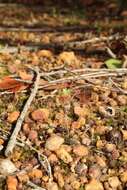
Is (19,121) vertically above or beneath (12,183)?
above

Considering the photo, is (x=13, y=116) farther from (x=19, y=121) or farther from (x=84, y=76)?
(x=84, y=76)

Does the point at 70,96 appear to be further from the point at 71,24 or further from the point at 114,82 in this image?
the point at 71,24

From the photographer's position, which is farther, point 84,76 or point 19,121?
point 84,76

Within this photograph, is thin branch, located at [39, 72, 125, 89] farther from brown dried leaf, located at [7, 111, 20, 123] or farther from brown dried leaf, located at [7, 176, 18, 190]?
brown dried leaf, located at [7, 176, 18, 190]

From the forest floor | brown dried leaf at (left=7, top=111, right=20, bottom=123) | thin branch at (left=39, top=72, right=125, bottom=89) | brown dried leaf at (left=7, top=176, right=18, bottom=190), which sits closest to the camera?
brown dried leaf at (left=7, top=176, right=18, bottom=190)

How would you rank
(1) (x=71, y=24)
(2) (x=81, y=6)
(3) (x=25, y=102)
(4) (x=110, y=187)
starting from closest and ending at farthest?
1. (4) (x=110, y=187)
2. (3) (x=25, y=102)
3. (1) (x=71, y=24)
4. (2) (x=81, y=6)

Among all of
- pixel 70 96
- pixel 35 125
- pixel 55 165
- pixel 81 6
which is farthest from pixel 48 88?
pixel 81 6

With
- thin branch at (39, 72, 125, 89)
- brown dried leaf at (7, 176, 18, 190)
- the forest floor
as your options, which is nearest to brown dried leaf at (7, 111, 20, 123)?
the forest floor

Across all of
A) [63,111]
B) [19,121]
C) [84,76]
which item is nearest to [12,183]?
[19,121]

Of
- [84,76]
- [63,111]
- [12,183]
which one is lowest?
[12,183]
